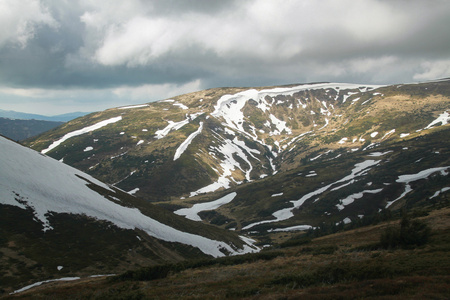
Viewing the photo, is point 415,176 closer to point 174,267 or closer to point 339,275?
point 174,267

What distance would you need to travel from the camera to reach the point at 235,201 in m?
164

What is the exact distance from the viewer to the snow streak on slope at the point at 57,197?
159 feet

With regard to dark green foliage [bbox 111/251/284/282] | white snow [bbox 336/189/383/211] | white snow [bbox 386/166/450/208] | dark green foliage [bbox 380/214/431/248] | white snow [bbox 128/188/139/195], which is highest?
dark green foliage [bbox 380/214/431/248]

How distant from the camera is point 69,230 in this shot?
154 feet

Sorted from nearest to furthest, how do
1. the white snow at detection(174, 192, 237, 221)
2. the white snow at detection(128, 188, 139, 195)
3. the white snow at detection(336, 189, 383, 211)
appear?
the white snow at detection(336, 189, 383, 211), the white snow at detection(174, 192, 237, 221), the white snow at detection(128, 188, 139, 195)

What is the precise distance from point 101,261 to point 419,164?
491ft

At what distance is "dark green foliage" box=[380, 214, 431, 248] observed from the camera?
27.9 metres

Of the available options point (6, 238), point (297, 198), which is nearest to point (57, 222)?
point (6, 238)

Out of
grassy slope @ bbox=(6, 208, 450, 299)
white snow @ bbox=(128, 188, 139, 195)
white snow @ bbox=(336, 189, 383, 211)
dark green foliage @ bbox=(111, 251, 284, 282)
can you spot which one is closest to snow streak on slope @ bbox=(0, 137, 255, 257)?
dark green foliage @ bbox=(111, 251, 284, 282)

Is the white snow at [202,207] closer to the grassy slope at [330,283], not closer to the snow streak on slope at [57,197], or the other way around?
the snow streak on slope at [57,197]

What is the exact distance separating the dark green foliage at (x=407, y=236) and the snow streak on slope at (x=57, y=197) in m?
42.6

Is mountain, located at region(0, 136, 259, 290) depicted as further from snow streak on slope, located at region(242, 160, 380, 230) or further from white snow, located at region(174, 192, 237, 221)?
white snow, located at region(174, 192, 237, 221)

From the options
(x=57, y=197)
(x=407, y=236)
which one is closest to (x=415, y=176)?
(x=407, y=236)

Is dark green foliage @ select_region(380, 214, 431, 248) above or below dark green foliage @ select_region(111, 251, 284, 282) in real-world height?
above
